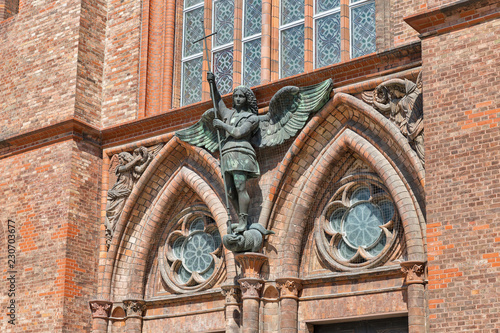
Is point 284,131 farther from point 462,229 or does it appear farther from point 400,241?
point 462,229

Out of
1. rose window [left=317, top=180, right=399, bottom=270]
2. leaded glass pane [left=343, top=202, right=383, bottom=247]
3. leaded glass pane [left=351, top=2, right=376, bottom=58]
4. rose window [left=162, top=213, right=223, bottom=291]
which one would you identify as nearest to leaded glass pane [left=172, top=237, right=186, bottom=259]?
rose window [left=162, top=213, right=223, bottom=291]

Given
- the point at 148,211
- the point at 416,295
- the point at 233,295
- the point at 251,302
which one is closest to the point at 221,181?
the point at 148,211

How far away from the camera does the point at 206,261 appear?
12539 millimetres

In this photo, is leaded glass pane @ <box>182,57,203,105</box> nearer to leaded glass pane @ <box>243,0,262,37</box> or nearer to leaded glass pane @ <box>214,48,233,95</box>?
leaded glass pane @ <box>214,48,233,95</box>

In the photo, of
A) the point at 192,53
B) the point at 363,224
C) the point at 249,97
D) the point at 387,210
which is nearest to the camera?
the point at 387,210

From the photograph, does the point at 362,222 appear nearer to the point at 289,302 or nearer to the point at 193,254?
the point at 289,302

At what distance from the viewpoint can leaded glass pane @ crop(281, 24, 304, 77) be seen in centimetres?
1255

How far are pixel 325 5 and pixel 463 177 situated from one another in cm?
441

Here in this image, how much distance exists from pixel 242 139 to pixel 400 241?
8.66 ft

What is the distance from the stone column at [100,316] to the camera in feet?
41.5

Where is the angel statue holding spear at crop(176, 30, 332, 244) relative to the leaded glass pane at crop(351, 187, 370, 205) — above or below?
above

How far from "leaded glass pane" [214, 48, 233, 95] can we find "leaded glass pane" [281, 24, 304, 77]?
979 millimetres

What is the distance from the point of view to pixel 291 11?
12891mm

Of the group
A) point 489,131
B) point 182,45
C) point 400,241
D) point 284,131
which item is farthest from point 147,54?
point 489,131
